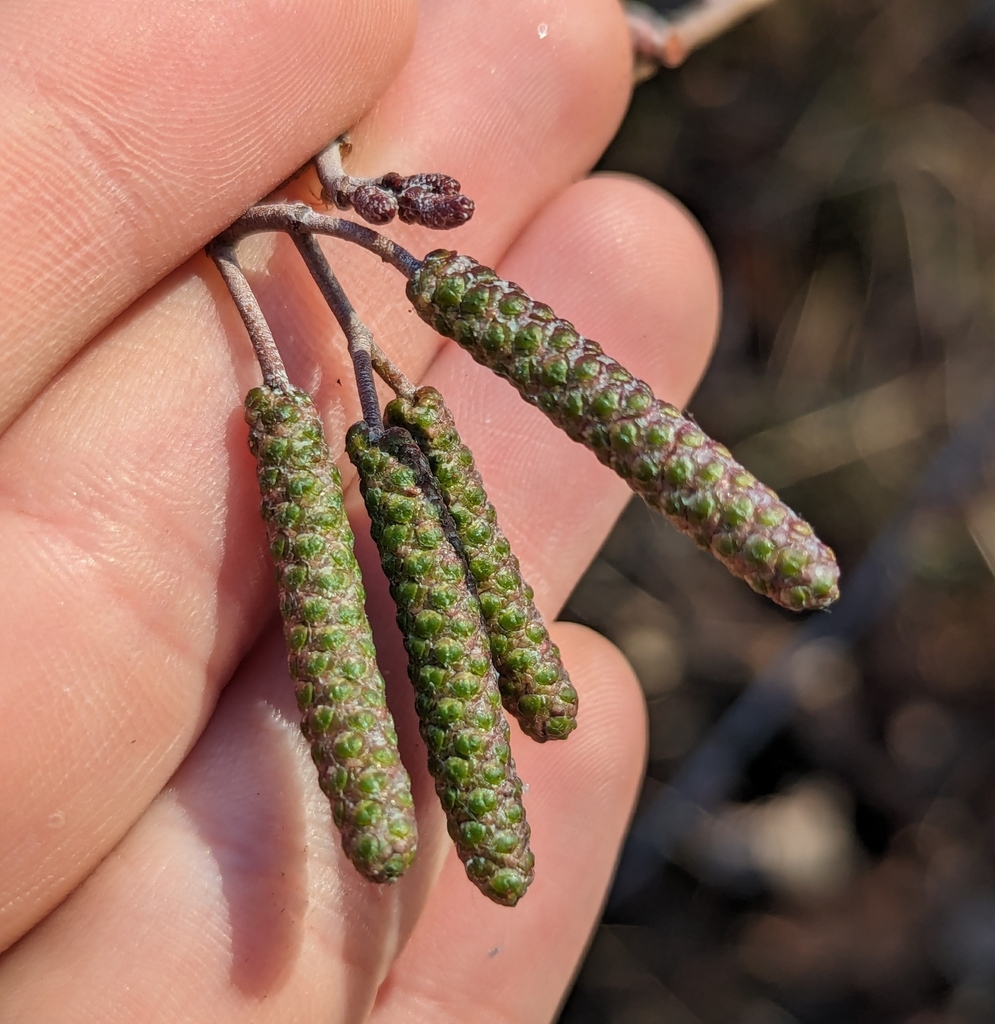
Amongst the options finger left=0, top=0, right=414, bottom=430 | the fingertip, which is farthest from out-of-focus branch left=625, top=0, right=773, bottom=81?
finger left=0, top=0, right=414, bottom=430

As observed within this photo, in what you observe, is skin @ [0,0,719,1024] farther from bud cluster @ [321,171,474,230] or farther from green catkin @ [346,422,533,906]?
green catkin @ [346,422,533,906]

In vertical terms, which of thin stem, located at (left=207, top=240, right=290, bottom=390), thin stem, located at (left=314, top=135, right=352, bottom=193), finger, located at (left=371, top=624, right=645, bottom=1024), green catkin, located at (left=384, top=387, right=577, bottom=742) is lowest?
finger, located at (left=371, top=624, right=645, bottom=1024)

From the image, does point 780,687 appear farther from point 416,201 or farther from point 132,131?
point 132,131

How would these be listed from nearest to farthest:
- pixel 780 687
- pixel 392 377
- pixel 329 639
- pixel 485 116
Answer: pixel 329 639 < pixel 392 377 < pixel 485 116 < pixel 780 687

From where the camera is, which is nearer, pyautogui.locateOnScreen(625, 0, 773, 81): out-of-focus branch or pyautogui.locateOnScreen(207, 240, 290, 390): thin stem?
pyautogui.locateOnScreen(207, 240, 290, 390): thin stem

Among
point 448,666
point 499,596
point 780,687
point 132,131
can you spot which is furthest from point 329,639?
point 780,687

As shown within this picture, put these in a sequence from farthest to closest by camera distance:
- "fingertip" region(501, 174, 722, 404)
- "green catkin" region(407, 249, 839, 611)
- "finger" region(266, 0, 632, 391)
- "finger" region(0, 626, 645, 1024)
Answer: "fingertip" region(501, 174, 722, 404), "finger" region(266, 0, 632, 391), "finger" region(0, 626, 645, 1024), "green catkin" region(407, 249, 839, 611)

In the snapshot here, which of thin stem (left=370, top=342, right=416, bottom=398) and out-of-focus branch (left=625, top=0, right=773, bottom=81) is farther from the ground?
thin stem (left=370, top=342, right=416, bottom=398)

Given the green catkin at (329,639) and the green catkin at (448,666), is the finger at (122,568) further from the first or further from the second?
the green catkin at (448,666)
